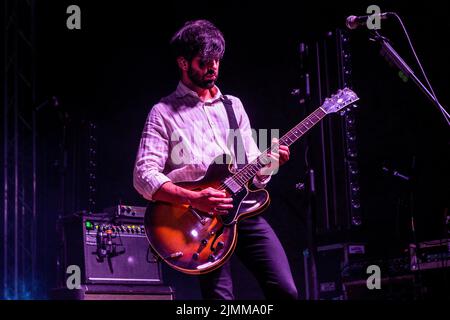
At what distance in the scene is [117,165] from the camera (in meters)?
6.85

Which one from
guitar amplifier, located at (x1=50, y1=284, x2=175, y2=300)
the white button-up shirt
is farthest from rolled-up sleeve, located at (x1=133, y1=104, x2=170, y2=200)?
guitar amplifier, located at (x1=50, y1=284, x2=175, y2=300)

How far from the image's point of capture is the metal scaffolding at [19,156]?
6422mm

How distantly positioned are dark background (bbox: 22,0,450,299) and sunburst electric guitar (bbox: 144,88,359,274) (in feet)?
7.34

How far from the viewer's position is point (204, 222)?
312 cm

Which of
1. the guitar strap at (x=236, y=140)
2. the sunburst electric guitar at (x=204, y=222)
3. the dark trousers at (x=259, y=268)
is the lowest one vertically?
the dark trousers at (x=259, y=268)

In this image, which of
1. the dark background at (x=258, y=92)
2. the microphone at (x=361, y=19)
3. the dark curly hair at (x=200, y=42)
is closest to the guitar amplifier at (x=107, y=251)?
the dark background at (x=258, y=92)

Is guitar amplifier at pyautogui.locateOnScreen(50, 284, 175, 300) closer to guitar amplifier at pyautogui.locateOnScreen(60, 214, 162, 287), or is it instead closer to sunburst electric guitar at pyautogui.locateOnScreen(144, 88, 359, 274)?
guitar amplifier at pyautogui.locateOnScreen(60, 214, 162, 287)

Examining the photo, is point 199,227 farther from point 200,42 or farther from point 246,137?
point 200,42

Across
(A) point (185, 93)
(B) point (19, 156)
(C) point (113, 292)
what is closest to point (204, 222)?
(A) point (185, 93)

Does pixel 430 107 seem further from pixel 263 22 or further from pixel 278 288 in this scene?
pixel 278 288

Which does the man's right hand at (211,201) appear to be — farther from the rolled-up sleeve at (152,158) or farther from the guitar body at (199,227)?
the rolled-up sleeve at (152,158)

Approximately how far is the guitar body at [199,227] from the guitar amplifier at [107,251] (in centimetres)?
184

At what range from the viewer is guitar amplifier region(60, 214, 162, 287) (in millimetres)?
4898
